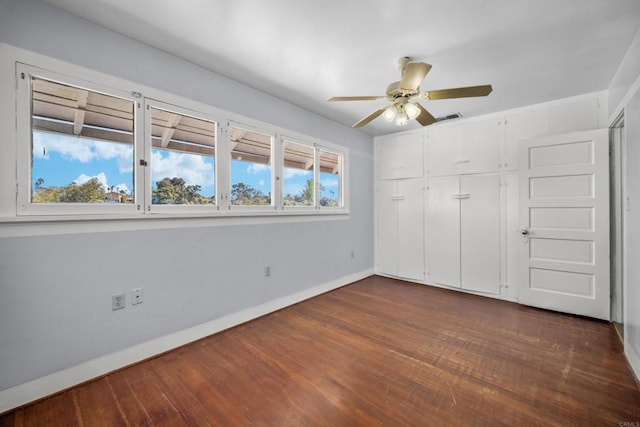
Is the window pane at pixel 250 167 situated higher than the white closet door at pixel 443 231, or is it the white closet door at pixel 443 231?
the window pane at pixel 250 167

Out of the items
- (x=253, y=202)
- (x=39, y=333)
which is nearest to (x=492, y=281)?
(x=253, y=202)

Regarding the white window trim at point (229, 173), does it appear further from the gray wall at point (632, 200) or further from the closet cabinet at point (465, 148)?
the gray wall at point (632, 200)

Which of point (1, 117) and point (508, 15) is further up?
point (508, 15)

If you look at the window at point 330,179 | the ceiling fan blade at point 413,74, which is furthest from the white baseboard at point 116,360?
the ceiling fan blade at point 413,74

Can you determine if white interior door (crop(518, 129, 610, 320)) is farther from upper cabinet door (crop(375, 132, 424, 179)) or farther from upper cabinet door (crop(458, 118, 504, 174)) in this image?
upper cabinet door (crop(375, 132, 424, 179))

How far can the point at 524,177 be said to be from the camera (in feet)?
10.8

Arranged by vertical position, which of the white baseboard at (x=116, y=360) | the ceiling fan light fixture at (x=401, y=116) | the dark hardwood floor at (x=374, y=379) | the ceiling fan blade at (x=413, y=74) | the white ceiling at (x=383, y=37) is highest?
the white ceiling at (x=383, y=37)

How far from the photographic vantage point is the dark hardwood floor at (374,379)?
160 cm

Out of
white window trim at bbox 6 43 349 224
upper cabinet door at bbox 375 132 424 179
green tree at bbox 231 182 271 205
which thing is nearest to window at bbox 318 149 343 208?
upper cabinet door at bbox 375 132 424 179

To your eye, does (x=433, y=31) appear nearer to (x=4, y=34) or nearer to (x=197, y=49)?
(x=197, y=49)

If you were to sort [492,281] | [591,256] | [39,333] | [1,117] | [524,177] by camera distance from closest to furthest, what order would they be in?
1. [1,117]
2. [39,333]
3. [591,256]
4. [524,177]
5. [492,281]

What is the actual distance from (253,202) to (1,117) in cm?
193

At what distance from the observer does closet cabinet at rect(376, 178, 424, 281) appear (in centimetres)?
432

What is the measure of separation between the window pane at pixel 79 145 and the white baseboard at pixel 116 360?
1.19 m
